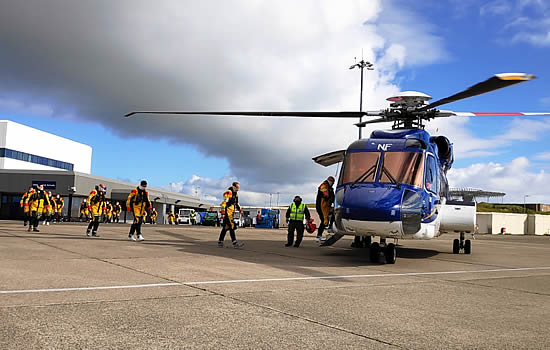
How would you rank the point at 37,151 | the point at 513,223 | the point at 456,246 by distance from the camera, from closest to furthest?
the point at 456,246, the point at 37,151, the point at 513,223

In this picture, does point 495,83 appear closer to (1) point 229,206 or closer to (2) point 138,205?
(1) point 229,206

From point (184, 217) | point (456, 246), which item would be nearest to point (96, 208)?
point (456, 246)

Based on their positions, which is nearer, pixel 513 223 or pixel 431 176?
pixel 431 176

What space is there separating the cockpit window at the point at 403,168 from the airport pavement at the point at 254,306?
6.86 feet

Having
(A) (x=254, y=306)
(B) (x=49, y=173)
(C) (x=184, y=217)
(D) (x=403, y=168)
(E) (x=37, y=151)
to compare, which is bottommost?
(C) (x=184, y=217)

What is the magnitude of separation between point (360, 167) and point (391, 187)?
3.16 ft

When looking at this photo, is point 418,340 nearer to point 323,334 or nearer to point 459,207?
point 323,334

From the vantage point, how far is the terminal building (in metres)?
49.8

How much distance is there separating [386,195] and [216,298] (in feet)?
17.0

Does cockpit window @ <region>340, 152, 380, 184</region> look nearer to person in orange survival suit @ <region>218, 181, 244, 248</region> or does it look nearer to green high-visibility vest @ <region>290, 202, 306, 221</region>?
person in orange survival suit @ <region>218, 181, 244, 248</region>

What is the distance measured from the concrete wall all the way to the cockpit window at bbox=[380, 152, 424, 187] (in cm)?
5385

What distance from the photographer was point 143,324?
13.2ft

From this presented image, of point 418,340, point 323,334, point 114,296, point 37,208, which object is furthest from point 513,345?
point 37,208

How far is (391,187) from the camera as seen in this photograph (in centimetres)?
981
